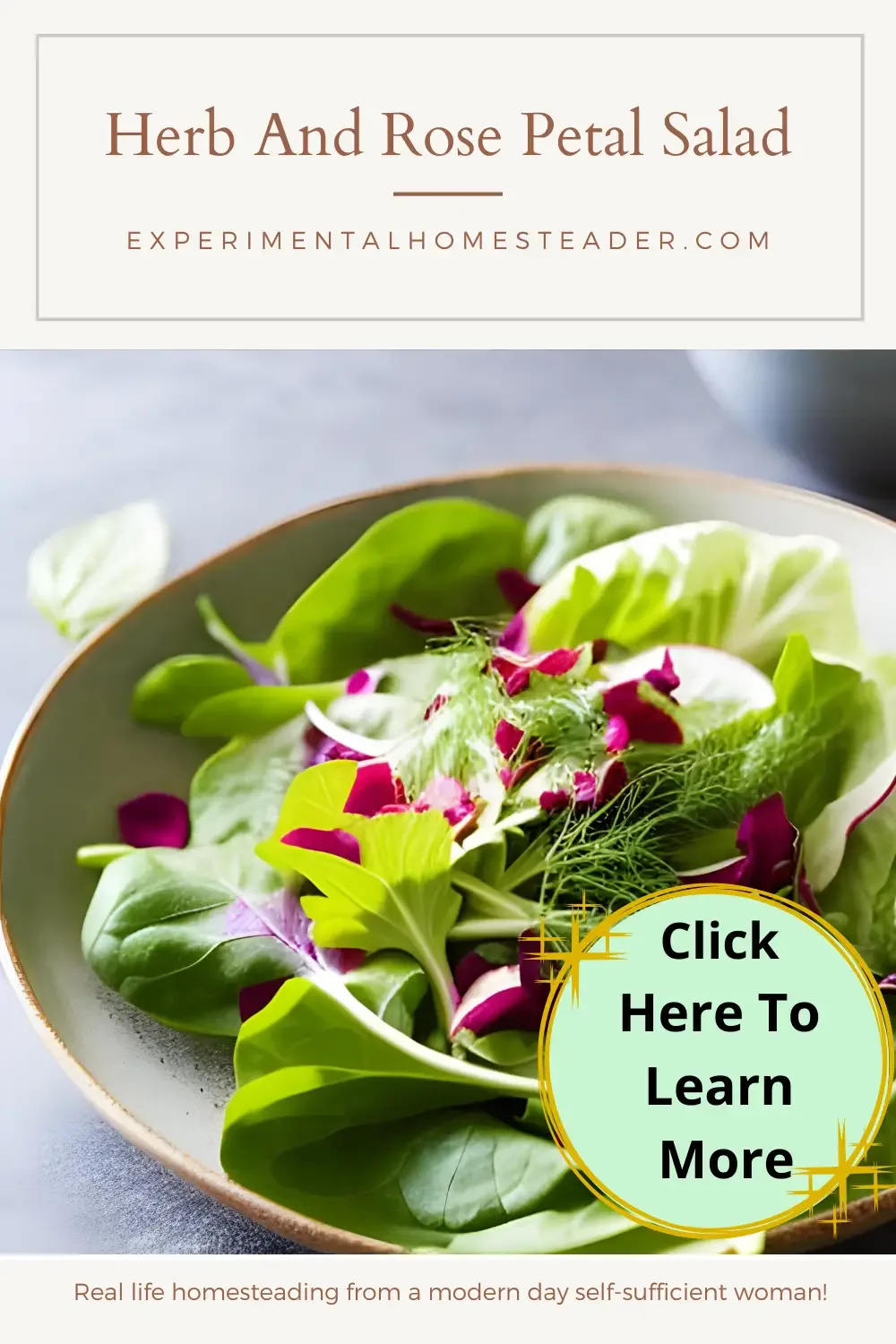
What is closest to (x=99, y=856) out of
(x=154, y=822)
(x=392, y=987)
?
(x=154, y=822)

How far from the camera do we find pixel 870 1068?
387mm

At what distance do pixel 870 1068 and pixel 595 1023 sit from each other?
0.26ft

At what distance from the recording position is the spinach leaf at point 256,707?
51 cm

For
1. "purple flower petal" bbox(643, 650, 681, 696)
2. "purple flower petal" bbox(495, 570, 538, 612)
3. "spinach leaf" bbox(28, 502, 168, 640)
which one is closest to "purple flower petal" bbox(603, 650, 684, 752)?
"purple flower petal" bbox(643, 650, 681, 696)

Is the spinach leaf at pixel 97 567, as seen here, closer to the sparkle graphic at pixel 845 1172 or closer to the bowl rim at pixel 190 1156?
the bowl rim at pixel 190 1156

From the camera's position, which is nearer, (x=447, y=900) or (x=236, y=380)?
(x=447, y=900)

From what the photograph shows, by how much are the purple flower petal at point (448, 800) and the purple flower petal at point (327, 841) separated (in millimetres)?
24
